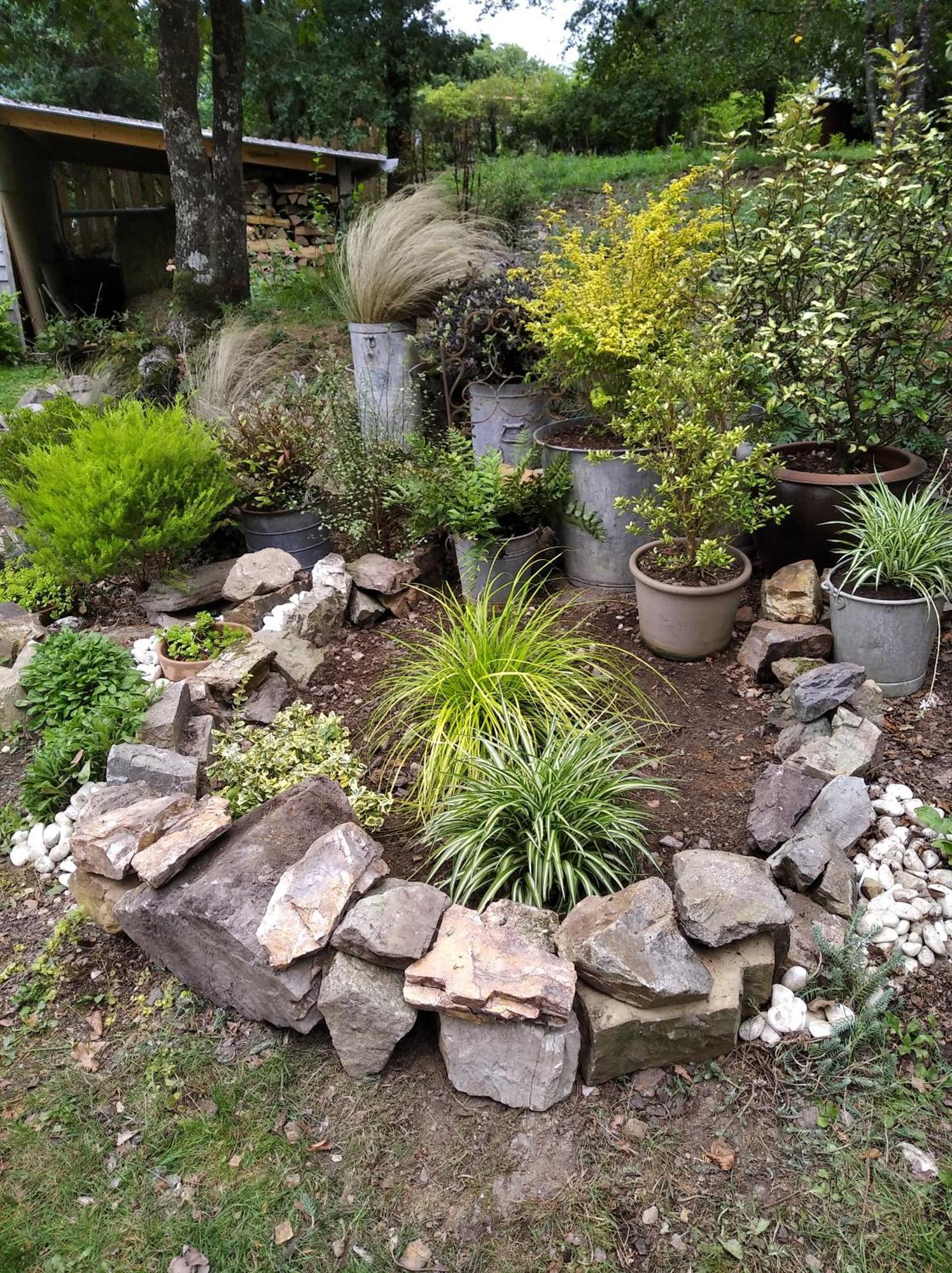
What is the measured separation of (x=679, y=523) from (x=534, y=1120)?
88.0 inches

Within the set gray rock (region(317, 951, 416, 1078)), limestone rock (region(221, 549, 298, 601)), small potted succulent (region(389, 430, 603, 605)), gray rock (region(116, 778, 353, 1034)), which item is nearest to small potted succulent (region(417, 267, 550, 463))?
small potted succulent (region(389, 430, 603, 605))

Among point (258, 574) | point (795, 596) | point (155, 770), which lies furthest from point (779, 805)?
point (258, 574)

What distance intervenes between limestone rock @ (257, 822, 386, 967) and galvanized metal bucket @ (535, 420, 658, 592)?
2030mm

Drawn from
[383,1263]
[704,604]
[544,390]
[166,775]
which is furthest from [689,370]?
[383,1263]

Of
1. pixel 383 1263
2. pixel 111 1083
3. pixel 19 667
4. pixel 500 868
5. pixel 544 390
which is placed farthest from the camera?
pixel 544 390

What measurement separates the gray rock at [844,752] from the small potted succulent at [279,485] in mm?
2771

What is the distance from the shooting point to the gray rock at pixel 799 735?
2.88m

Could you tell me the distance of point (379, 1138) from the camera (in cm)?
205

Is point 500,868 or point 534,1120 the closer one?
point 534,1120

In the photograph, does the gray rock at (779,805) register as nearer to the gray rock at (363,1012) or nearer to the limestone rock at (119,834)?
the gray rock at (363,1012)

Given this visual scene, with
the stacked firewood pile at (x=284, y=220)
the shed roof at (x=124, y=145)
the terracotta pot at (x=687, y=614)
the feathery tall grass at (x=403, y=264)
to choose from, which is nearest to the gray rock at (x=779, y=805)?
the terracotta pot at (x=687, y=614)

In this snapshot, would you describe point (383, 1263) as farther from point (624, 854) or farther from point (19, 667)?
point (19, 667)

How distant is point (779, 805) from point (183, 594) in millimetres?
2925

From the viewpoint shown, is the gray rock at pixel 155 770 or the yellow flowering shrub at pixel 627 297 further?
the yellow flowering shrub at pixel 627 297
